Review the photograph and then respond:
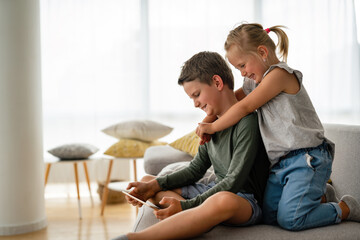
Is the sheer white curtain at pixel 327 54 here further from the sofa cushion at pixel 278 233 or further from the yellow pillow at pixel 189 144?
the sofa cushion at pixel 278 233

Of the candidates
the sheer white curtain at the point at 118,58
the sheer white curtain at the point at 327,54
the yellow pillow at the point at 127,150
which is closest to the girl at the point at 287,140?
the yellow pillow at the point at 127,150

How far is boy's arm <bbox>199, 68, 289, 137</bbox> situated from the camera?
157 cm

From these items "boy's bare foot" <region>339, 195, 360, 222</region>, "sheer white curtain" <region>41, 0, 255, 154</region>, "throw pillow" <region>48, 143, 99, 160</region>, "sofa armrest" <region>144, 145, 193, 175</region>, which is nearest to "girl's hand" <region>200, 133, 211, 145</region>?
"boy's bare foot" <region>339, 195, 360, 222</region>

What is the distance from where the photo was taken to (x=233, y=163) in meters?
1.53

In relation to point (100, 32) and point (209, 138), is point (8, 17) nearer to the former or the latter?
point (100, 32)

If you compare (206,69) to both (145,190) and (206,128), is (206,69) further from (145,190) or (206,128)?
(145,190)

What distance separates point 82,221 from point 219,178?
199 cm

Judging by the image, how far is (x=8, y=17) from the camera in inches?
116

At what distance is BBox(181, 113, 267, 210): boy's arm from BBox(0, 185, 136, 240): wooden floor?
1.58m

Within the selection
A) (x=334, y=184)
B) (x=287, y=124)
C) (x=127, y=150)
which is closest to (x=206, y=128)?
(x=287, y=124)

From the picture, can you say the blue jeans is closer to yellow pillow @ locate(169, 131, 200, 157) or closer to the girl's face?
the girl's face

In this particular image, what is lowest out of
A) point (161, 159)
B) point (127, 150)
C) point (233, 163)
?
point (127, 150)

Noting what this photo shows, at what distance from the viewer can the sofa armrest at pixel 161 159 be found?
2.61 m

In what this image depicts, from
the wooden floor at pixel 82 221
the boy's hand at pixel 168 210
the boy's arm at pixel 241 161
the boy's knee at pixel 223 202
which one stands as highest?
the boy's arm at pixel 241 161
